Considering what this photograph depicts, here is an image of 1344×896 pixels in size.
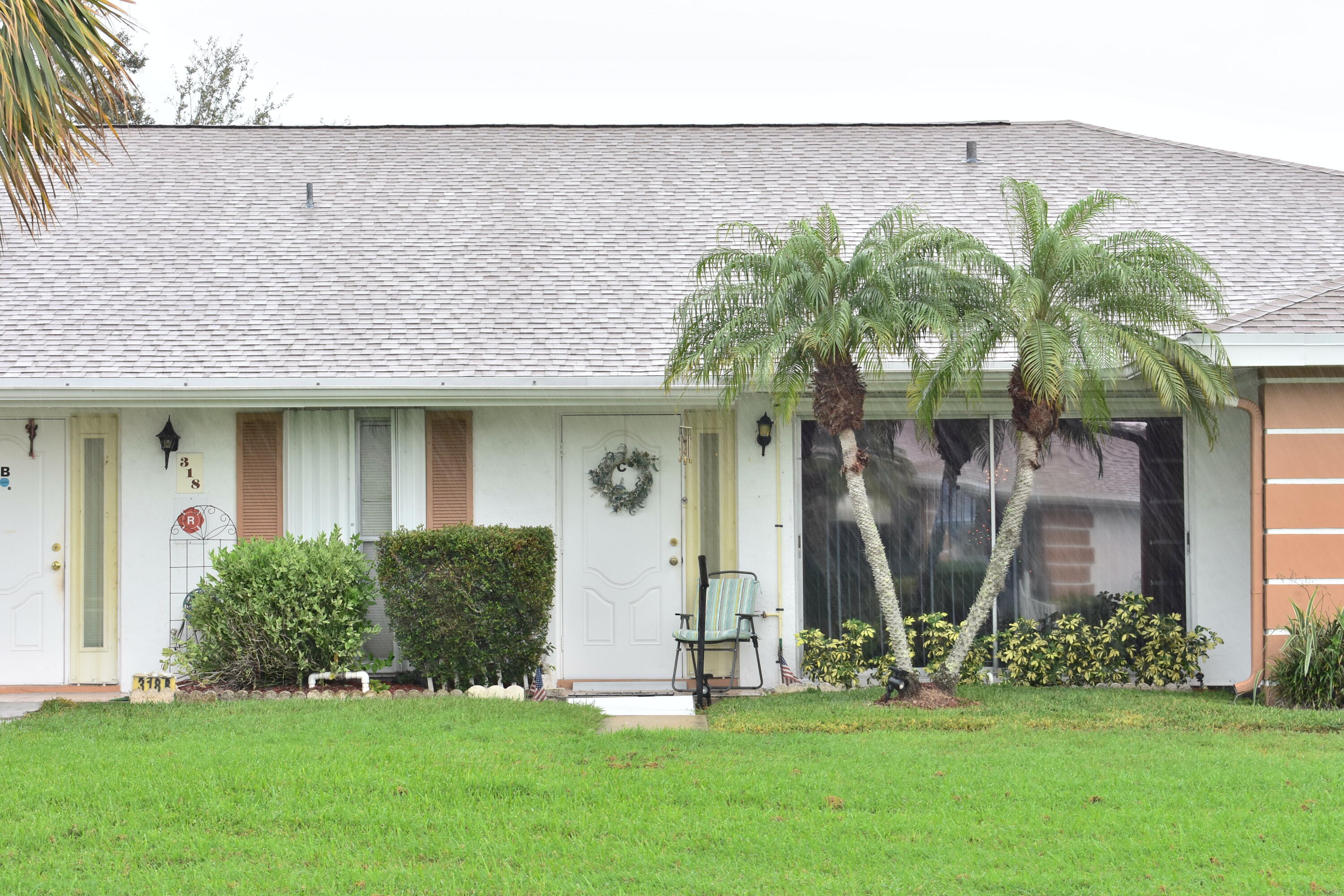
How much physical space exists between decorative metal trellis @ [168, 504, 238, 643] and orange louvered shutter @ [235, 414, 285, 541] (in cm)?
15

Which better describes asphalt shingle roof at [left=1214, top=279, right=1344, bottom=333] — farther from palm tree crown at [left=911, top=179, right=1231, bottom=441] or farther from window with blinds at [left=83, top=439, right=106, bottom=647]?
window with blinds at [left=83, top=439, right=106, bottom=647]

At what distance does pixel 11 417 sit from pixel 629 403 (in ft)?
17.7

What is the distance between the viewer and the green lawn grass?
4656 millimetres

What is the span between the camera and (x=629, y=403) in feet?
31.8

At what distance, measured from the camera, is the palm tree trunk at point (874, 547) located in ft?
27.4

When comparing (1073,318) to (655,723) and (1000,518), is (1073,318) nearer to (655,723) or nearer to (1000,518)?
(1000,518)

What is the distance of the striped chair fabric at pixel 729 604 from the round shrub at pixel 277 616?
268 centimetres

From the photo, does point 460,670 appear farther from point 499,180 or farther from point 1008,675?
point 499,180

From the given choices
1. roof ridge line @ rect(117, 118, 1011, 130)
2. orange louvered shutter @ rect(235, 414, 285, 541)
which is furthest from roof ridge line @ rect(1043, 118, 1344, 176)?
orange louvered shutter @ rect(235, 414, 285, 541)

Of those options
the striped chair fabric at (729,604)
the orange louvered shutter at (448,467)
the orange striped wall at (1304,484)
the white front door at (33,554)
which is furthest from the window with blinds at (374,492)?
the orange striped wall at (1304,484)

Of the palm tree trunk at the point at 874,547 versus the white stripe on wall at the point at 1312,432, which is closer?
the palm tree trunk at the point at 874,547

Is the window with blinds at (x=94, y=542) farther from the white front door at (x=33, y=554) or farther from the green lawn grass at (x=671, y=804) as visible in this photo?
the green lawn grass at (x=671, y=804)

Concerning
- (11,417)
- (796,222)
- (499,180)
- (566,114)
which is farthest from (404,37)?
(796,222)

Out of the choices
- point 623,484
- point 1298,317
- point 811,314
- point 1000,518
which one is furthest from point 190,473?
point 1298,317
